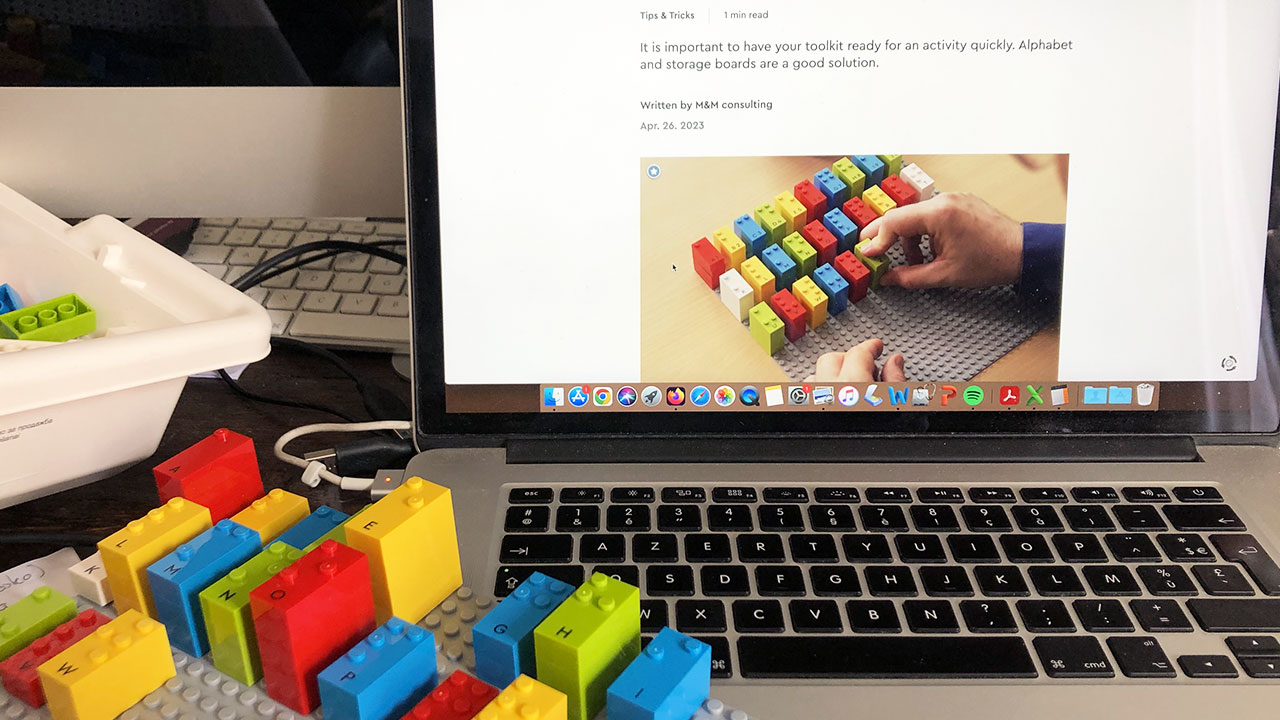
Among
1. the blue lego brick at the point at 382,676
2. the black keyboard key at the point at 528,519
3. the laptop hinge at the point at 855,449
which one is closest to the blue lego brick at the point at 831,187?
the laptop hinge at the point at 855,449

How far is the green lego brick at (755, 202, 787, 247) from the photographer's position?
574 millimetres

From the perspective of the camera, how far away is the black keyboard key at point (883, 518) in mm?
517

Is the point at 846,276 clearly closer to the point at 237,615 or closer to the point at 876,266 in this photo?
the point at 876,266

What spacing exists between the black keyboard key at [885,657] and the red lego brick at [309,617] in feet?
0.56

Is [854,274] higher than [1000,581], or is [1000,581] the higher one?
[854,274]

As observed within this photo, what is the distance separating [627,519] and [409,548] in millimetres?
160

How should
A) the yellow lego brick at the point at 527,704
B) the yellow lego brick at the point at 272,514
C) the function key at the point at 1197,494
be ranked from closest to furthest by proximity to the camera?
the yellow lego brick at the point at 527,704 < the yellow lego brick at the point at 272,514 < the function key at the point at 1197,494

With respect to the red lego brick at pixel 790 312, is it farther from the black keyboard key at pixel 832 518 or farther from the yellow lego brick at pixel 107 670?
the yellow lego brick at pixel 107 670

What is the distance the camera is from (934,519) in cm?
52

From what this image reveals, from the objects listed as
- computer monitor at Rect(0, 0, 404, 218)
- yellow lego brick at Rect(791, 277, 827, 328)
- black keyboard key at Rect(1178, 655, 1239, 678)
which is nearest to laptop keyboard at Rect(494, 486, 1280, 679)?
black keyboard key at Rect(1178, 655, 1239, 678)

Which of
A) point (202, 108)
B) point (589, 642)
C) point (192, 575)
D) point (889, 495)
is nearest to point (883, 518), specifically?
point (889, 495)

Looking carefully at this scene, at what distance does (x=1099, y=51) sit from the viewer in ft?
1.77

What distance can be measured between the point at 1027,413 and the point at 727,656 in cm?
26

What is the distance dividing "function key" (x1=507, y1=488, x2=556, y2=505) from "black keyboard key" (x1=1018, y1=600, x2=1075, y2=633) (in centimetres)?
25
